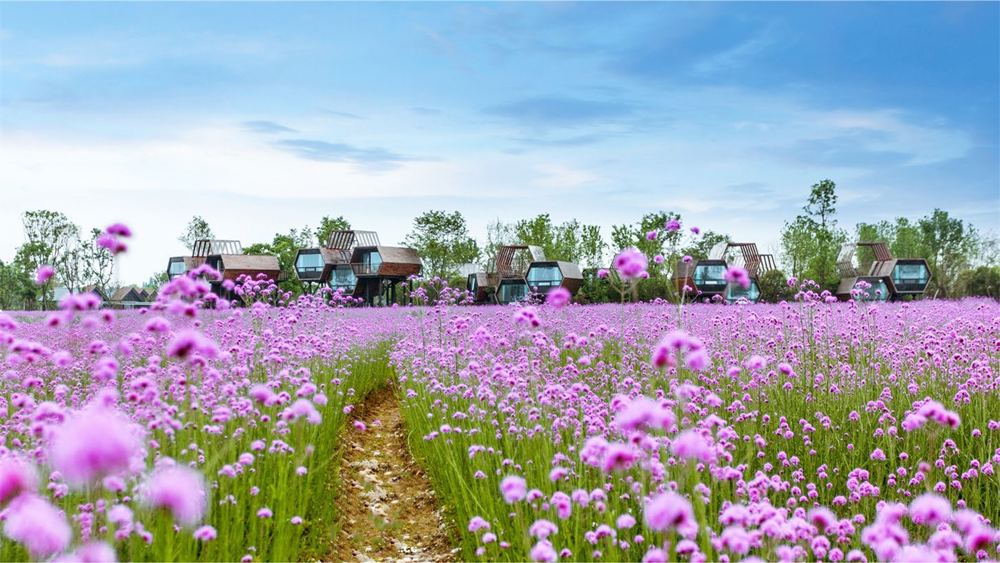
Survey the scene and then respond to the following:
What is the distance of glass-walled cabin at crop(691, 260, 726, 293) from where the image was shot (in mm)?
36781

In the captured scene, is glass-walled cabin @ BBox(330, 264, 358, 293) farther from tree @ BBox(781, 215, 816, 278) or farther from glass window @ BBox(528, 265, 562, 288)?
tree @ BBox(781, 215, 816, 278)

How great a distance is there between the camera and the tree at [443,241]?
166 ft

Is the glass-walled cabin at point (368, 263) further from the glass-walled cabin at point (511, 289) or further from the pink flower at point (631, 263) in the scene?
the pink flower at point (631, 263)

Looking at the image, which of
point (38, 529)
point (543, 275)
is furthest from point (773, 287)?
point (38, 529)

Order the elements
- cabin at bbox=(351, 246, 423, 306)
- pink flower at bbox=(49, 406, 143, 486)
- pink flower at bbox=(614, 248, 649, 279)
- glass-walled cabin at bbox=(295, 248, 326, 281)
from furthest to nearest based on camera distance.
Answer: glass-walled cabin at bbox=(295, 248, 326, 281) < cabin at bbox=(351, 246, 423, 306) < pink flower at bbox=(614, 248, 649, 279) < pink flower at bbox=(49, 406, 143, 486)

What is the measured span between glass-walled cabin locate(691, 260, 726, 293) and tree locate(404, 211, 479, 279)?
19244mm

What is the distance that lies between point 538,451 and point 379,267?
1524 inches

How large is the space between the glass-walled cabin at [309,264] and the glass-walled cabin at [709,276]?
24595 mm

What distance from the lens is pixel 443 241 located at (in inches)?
2005

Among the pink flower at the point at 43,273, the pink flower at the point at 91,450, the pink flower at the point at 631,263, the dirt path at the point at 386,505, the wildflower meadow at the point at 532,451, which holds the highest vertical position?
the pink flower at the point at 631,263

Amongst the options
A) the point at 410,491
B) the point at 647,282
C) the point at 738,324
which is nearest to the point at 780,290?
the point at 647,282

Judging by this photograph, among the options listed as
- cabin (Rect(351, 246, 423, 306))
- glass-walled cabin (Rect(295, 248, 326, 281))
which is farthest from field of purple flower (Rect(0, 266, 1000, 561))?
glass-walled cabin (Rect(295, 248, 326, 281))

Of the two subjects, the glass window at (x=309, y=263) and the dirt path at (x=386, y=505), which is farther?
the glass window at (x=309, y=263)

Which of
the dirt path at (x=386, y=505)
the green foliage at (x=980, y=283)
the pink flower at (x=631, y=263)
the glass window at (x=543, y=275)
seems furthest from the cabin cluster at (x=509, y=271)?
the pink flower at (x=631, y=263)
